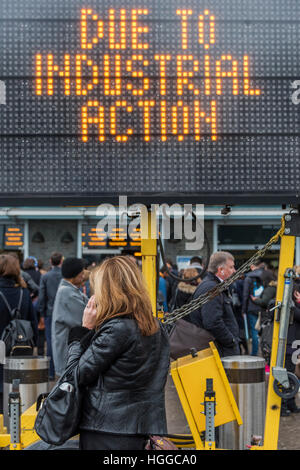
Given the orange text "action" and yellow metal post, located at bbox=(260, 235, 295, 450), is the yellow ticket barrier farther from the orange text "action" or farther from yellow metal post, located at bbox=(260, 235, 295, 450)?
the orange text "action"

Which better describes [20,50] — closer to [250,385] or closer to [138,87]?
[138,87]

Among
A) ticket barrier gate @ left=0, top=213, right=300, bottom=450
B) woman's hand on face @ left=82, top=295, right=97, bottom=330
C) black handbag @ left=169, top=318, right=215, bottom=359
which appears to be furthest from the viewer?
black handbag @ left=169, top=318, right=215, bottom=359

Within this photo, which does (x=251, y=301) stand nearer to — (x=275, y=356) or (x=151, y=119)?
(x=275, y=356)

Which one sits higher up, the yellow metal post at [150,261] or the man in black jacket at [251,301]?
the yellow metal post at [150,261]

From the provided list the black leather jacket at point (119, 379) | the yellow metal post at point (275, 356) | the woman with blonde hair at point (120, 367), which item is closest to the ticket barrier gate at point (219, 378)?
the yellow metal post at point (275, 356)

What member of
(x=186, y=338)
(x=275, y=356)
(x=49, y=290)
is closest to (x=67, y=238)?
(x=49, y=290)

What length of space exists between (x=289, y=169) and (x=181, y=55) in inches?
36.3

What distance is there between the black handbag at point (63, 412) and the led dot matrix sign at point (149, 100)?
3.88ft

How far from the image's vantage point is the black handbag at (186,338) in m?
5.95

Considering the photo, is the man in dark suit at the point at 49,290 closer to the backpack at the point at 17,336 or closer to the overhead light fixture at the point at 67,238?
the backpack at the point at 17,336

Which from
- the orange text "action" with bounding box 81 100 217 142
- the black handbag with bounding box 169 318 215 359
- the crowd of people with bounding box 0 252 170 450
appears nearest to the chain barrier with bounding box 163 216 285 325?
the orange text "action" with bounding box 81 100 217 142

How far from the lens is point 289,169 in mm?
3930

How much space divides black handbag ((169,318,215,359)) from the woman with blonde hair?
2673mm

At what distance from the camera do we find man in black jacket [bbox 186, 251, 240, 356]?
6.46 metres
